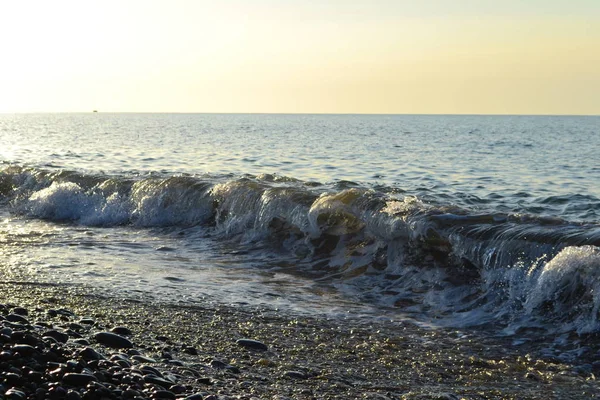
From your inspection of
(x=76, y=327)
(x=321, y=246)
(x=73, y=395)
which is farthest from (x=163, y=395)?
(x=321, y=246)

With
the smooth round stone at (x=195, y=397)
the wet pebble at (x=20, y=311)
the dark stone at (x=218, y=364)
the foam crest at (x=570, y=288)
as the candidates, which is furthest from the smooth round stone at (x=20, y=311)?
the foam crest at (x=570, y=288)

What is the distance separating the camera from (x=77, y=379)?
17.9ft

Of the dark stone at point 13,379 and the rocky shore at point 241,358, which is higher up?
the dark stone at point 13,379

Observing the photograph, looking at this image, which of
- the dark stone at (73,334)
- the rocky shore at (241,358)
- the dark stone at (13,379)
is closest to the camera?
the dark stone at (13,379)

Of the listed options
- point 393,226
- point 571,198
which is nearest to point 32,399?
point 393,226

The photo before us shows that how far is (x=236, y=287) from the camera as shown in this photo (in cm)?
995

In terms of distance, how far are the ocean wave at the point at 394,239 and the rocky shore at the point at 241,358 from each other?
1.22m

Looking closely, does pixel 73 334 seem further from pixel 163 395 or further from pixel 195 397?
pixel 195 397

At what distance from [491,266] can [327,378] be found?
4.67m

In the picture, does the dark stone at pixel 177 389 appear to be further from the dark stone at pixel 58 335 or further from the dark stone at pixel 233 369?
the dark stone at pixel 58 335

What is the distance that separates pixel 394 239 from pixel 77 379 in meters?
7.48

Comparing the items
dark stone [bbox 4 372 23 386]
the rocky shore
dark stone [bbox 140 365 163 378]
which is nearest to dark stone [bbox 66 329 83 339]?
the rocky shore

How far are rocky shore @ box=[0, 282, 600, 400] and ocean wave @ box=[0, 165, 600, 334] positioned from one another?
122 cm

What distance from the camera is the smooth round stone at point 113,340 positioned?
6.75 metres
